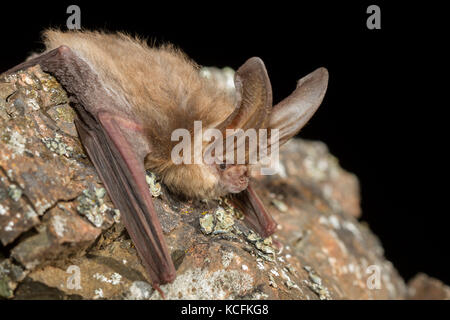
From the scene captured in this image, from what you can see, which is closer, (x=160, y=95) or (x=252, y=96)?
(x=252, y=96)

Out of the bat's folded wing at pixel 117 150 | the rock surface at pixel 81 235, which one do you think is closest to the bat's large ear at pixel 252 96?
the bat's folded wing at pixel 117 150

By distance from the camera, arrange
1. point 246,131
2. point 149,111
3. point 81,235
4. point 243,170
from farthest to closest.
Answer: point 243,170, point 149,111, point 246,131, point 81,235

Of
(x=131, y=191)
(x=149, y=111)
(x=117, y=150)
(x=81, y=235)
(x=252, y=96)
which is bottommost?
(x=81, y=235)

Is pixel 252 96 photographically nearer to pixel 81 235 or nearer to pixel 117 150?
pixel 117 150

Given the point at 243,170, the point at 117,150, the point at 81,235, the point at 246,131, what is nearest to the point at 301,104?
the point at 246,131
